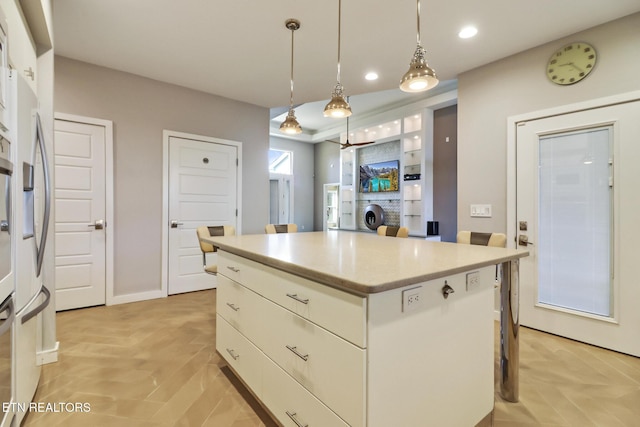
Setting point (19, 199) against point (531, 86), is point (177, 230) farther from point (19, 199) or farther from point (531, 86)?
point (531, 86)

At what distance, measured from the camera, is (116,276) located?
11.8 feet

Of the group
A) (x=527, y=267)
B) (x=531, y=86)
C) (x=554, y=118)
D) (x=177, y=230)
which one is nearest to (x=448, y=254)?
(x=527, y=267)

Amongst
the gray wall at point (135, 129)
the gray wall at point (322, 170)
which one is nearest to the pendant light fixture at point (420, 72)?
the gray wall at point (135, 129)

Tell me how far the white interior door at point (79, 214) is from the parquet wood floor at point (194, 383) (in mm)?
605

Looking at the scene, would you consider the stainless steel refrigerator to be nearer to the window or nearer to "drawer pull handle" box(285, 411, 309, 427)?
"drawer pull handle" box(285, 411, 309, 427)

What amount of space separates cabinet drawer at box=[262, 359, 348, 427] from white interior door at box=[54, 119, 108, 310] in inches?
118

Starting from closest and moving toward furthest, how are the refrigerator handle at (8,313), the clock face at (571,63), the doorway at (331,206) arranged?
the refrigerator handle at (8,313) < the clock face at (571,63) < the doorway at (331,206)

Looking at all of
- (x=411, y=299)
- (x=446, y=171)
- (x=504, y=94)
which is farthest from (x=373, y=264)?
(x=446, y=171)

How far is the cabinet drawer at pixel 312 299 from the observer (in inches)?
40.4

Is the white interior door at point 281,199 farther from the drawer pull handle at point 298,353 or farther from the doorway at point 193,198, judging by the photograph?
the drawer pull handle at point 298,353

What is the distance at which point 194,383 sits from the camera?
78.1 inches

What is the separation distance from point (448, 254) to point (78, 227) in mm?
3835

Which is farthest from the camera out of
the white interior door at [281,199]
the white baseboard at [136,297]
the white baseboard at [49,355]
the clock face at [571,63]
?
the white interior door at [281,199]

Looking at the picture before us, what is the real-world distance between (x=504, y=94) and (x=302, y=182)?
19.4 ft
